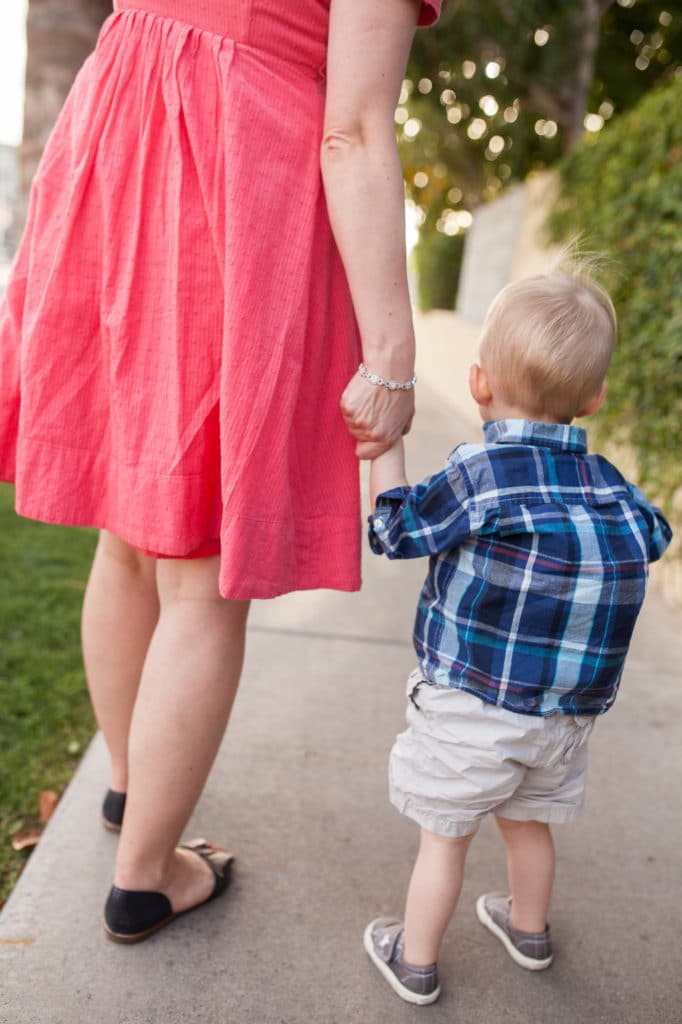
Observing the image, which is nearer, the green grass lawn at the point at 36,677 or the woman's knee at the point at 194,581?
the woman's knee at the point at 194,581

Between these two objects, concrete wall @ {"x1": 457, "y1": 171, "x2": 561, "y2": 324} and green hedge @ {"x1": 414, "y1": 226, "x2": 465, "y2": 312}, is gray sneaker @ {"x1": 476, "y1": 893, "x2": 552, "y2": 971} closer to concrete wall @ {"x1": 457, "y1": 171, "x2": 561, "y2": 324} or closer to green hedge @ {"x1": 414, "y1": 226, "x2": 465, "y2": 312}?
concrete wall @ {"x1": 457, "y1": 171, "x2": 561, "y2": 324}

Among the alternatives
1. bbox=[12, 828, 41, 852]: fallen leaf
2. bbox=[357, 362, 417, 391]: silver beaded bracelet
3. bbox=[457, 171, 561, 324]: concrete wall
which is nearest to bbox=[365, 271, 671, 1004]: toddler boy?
bbox=[357, 362, 417, 391]: silver beaded bracelet

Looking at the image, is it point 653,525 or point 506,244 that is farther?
point 506,244

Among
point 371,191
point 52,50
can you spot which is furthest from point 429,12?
point 52,50

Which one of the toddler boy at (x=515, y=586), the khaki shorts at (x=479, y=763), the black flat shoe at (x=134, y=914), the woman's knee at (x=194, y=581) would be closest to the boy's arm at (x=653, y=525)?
the toddler boy at (x=515, y=586)

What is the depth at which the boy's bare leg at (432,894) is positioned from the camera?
1375 mm

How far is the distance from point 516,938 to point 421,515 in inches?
33.2

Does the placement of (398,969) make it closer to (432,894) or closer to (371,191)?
(432,894)

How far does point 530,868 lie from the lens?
1465 millimetres

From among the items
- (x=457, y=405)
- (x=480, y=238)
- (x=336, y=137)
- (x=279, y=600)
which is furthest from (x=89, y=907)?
(x=480, y=238)

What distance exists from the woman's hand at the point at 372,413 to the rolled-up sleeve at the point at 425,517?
8 cm

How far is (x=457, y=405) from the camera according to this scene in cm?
828

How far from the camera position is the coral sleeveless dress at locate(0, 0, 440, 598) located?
1231 millimetres

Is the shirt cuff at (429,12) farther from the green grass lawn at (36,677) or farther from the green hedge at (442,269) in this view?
the green hedge at (442,269)
